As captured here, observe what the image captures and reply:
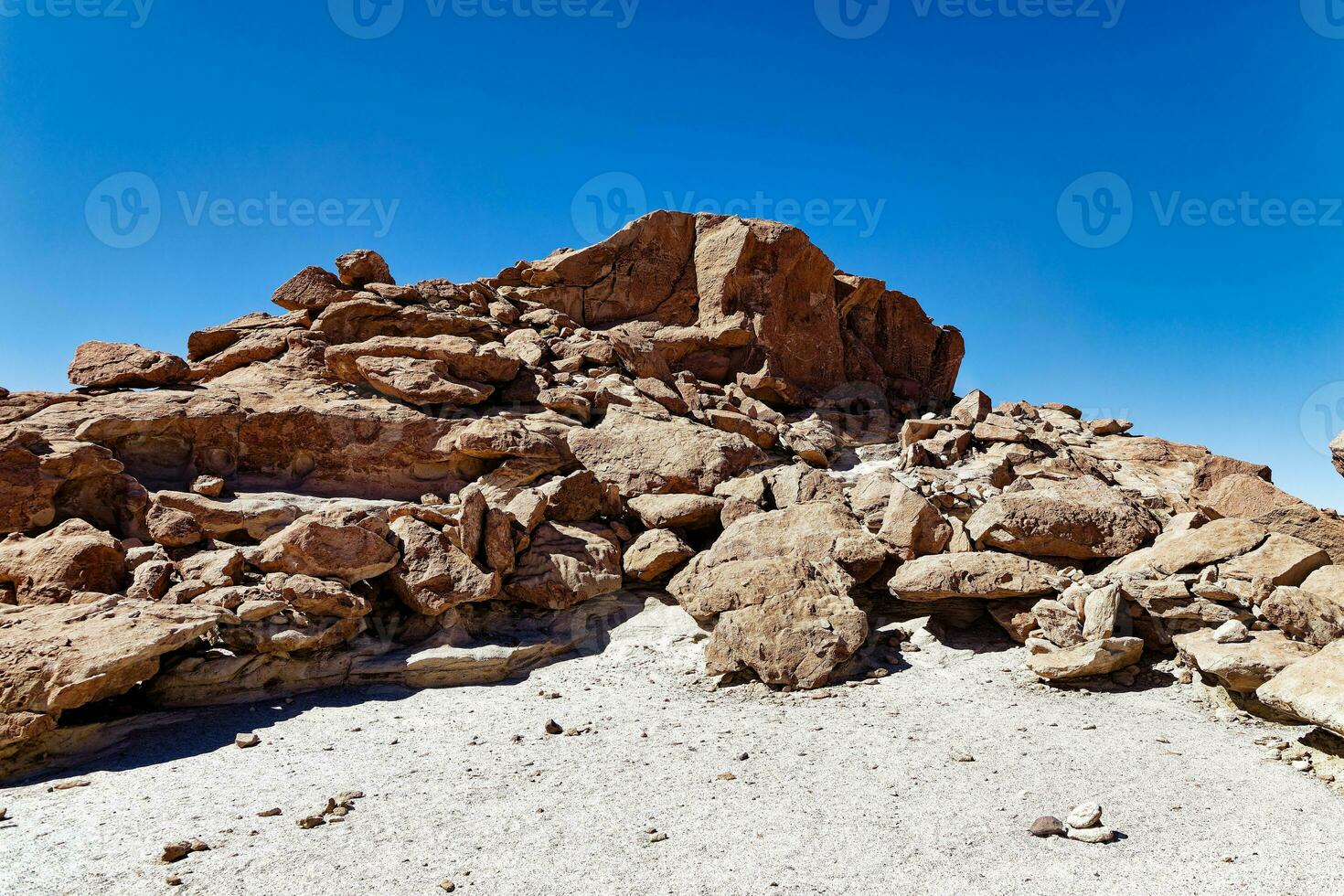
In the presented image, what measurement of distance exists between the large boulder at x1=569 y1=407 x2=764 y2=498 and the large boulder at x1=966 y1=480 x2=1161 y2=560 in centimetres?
488

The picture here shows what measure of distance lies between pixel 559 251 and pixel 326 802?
20634 millimetres

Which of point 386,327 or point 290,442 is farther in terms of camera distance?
point 386,327

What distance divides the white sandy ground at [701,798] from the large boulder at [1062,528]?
2340 mm

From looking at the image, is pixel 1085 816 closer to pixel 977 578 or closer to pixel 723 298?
pixel 977 578

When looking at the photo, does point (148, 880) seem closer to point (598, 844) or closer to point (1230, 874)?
point (598, 844)

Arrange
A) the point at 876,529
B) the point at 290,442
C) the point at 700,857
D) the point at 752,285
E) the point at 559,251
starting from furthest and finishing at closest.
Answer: the point at 559,251 → the point at 752,285 → the point at 290,442 → the point at 876,529 → the point at 700,857

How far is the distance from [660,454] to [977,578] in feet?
20.5

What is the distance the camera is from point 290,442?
13562 mm

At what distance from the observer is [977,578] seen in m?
10.0

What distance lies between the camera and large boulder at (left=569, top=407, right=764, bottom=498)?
534 inches

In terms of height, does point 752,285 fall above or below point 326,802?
above

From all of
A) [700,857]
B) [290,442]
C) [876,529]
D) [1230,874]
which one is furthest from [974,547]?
[290,442]

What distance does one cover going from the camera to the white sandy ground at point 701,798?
524 centimetres

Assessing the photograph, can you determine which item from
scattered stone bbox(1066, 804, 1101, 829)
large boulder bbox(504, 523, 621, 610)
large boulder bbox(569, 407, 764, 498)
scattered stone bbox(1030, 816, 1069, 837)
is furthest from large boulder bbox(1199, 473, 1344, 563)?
large boulder bbox(504, 523, 621, 610)
